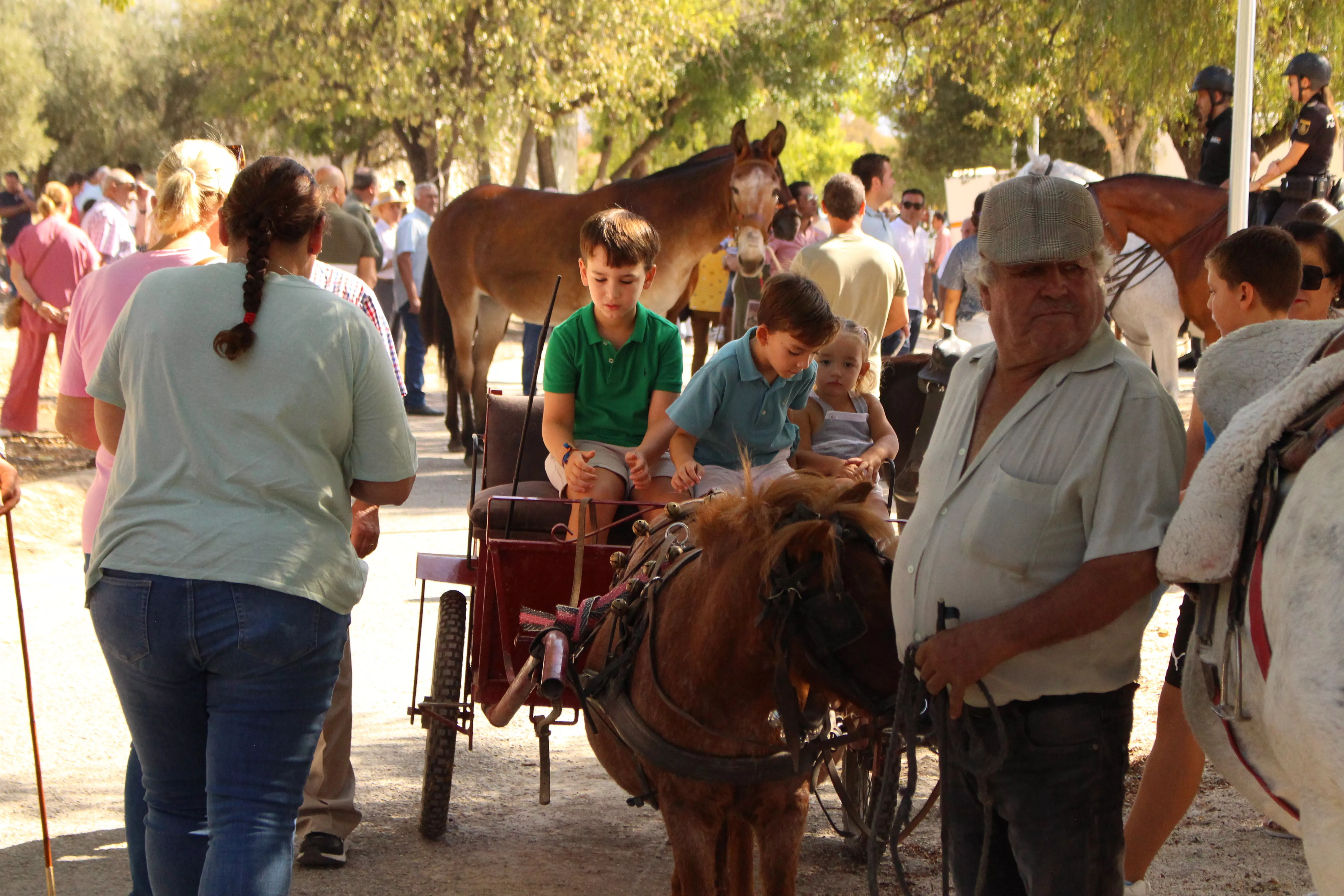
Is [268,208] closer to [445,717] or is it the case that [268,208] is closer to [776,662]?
[776,662]

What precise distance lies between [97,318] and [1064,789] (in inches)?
105

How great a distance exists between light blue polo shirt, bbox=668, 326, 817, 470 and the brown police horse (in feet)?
17.1

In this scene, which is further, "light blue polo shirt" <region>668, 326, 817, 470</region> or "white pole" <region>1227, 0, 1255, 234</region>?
"white pole" <region>1227, 0, 1255, 234</region>

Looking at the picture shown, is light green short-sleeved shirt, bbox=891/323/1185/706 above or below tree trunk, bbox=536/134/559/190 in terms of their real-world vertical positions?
below

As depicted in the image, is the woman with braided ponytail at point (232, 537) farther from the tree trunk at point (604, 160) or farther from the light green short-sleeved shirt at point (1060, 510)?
the tree trunk at point (604, 160)

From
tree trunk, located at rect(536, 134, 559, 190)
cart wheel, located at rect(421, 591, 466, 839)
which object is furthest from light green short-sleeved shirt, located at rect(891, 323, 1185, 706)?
tree trunk, located at rect(536, 134, 559, 190)

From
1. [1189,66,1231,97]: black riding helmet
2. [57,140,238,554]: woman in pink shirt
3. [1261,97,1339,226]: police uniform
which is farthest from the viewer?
[1189,66,1231,97]: black riding helmet

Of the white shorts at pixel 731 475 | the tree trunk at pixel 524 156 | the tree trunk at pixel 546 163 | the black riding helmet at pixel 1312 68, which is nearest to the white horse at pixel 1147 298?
the black riding helmet at pixel 1312 68

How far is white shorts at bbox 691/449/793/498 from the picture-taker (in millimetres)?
3998

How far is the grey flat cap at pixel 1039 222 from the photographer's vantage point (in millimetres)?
2277

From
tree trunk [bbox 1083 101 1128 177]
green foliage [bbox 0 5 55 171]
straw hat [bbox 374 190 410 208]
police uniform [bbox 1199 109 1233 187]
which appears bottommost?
police uniform [bbox 1199 109 1233 187]

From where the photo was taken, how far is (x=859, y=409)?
4.83 metres

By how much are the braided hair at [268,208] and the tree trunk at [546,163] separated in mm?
28344

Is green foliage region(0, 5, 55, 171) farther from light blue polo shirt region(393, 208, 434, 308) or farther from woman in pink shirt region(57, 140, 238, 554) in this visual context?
woman in pink shirt region(57, 140, 238, 554)
